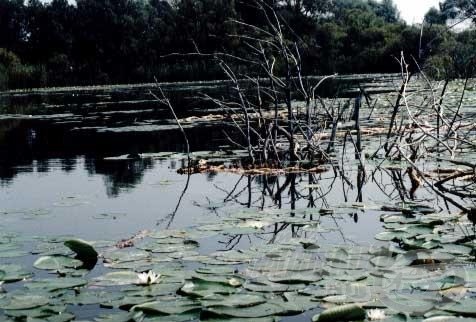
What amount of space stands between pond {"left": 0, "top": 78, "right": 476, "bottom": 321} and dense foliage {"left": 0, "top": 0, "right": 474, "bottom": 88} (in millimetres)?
21045

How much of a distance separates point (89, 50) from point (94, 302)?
38063 mm

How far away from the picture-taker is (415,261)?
261 cm

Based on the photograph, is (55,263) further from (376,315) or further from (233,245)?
(376,315)

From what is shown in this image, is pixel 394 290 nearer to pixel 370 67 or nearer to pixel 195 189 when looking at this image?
pixel 195 189

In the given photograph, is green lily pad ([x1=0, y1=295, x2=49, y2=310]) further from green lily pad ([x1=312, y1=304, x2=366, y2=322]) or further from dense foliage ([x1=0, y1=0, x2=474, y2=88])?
dense foliage ([x1=0, y1=0, x2=474, y2=88])

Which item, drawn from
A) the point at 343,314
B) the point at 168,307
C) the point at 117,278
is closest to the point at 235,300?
the point at 168,307

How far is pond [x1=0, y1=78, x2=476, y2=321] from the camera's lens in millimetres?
2170

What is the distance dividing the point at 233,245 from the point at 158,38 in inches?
1317

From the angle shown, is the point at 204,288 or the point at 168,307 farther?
the point at 204,288

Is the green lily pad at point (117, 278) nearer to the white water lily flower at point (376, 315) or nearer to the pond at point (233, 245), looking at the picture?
the pond at point (233, 245)

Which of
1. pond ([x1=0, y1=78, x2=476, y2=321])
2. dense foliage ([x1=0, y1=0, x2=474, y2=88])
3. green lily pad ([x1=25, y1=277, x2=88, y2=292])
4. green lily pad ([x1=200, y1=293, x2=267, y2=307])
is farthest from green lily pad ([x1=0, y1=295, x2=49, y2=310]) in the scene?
dense foliage ([x1=0, y1=0, x2=474, y2=88])

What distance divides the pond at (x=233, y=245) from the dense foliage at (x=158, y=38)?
21.0 metres

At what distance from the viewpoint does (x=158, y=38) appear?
35.5 meters

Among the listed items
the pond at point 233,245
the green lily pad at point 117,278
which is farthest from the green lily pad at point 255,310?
the green lily pad at point 117,278
